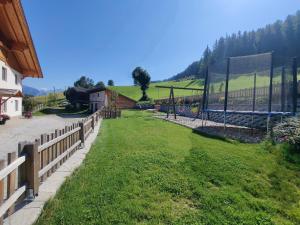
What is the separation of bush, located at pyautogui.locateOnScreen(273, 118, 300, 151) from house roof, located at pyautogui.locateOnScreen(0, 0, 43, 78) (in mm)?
13762

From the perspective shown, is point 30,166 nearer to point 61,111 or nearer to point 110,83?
point 61,111

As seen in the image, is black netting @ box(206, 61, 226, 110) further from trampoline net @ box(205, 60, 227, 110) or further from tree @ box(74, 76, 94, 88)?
tree @ box(74, 76, 94, 88)

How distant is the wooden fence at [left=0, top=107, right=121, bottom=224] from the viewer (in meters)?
3.20

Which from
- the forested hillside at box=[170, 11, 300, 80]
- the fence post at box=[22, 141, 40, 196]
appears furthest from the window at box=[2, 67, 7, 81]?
the forested hillside at box=[170, 11, 300, 80]

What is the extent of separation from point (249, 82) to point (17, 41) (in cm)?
1511

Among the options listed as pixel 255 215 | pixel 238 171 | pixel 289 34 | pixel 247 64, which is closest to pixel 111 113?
pixel 247 64

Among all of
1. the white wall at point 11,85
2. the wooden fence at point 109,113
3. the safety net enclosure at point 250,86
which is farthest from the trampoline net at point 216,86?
the white wall at point 11,85

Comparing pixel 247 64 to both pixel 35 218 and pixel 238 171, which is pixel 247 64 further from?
pixel 35 218

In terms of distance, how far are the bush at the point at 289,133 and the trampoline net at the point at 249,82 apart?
2.54 meters

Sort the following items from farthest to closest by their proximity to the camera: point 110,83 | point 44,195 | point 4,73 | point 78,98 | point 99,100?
point 110,83, point 78,98, point 99,100, point 4,73, point 44,195

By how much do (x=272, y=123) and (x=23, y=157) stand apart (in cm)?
995

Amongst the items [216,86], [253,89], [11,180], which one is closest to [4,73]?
[216,86]

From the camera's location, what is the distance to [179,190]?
4445 mm

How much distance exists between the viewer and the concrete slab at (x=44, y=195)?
3.33 metres
